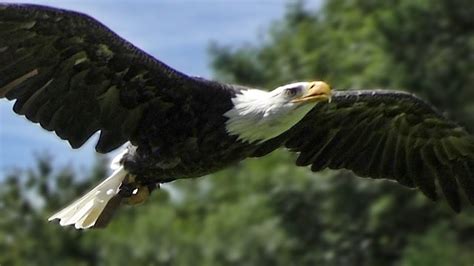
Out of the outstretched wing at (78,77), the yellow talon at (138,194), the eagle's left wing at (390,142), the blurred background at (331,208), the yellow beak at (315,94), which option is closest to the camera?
the outstretched wing at (78,77)

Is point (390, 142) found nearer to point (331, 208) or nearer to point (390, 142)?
point (390, 142)

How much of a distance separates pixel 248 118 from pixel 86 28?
0.94 metres

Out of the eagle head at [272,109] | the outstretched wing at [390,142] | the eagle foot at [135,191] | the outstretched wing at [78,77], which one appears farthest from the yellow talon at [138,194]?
the outstretched wing at [390,142]

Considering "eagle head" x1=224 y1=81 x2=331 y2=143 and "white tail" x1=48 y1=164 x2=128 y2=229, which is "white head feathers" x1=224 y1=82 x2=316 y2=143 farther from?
"white tail" x1=48 y1=164 x2=128 y2=229

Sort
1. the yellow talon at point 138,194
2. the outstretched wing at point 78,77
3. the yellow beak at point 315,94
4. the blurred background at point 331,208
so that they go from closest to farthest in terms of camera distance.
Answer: the outstretched wing at point 78,77 → the yellow beak at point 315,94 → the yellow talon at point 138,194 → the blurred background at point 331,208

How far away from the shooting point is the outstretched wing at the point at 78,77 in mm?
8211

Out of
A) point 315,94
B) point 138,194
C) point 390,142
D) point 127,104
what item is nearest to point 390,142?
point 390,142

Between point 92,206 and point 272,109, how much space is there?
1244mm

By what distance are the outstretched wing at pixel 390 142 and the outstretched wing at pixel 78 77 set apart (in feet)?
3.49

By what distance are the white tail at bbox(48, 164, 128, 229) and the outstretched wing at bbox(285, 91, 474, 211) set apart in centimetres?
109

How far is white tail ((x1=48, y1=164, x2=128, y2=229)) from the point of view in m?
8.91

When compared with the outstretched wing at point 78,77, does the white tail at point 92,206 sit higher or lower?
lower

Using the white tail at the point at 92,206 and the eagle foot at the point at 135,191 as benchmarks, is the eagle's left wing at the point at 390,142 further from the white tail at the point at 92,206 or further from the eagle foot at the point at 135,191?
the white tail at the point at 92,206

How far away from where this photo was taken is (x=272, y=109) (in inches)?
333
